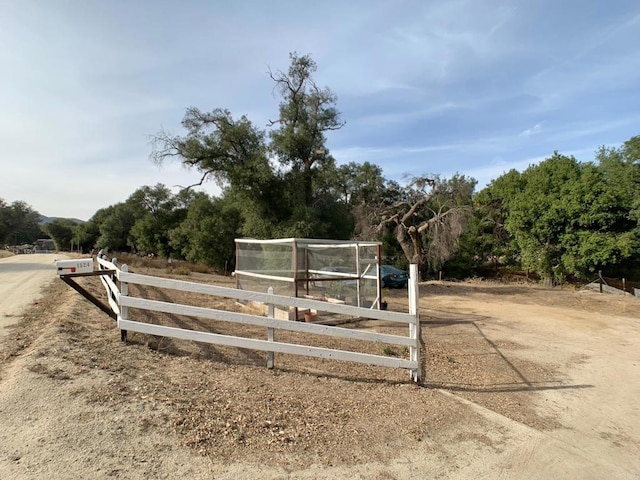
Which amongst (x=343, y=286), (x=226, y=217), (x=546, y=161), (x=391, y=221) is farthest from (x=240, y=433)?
(x=226, y=217)

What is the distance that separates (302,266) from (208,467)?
282 inches

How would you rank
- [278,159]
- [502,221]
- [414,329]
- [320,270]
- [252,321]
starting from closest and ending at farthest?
[252,321]
[414,329]
[320,270]
[278,159]
[502,221]

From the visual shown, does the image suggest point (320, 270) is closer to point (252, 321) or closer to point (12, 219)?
point (252, 321)

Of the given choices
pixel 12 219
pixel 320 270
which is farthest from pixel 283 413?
pixel 12 219

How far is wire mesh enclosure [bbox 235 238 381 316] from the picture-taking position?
982 cm

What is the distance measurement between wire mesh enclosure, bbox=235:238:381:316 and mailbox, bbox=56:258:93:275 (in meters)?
5.13

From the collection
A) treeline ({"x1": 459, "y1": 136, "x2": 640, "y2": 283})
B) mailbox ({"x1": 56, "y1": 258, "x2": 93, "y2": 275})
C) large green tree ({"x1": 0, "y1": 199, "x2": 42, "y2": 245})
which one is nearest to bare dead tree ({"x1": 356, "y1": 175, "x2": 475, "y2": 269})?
treeline ({"x1": 459, "y1": 136, "x2": 640, "y2": 283})

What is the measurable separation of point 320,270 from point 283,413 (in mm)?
6670

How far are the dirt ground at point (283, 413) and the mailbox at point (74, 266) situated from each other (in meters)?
0.84

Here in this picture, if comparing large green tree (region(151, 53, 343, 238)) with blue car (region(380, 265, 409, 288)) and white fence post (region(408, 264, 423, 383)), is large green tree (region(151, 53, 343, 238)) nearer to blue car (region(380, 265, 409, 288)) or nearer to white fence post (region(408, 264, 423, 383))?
blue car (region(380, 265, 409, 288))

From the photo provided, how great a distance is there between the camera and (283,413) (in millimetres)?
3684

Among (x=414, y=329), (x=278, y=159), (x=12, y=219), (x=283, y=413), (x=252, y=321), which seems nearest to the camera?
(x=283, y=413)

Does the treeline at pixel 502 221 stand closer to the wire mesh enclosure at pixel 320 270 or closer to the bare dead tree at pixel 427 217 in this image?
the bare dead tree at pixel 427 217

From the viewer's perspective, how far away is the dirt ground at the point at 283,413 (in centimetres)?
281
